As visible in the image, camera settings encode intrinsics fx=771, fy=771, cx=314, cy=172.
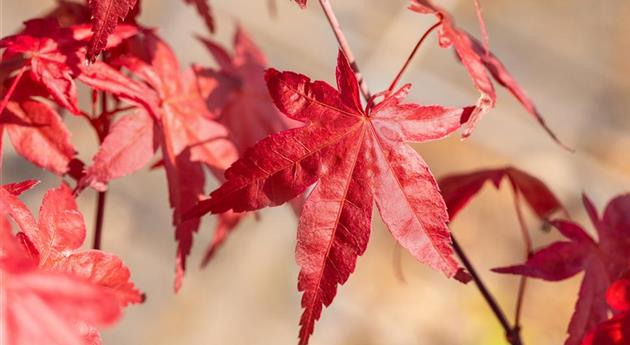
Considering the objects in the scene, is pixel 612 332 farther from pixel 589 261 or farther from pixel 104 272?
pixel 104 272

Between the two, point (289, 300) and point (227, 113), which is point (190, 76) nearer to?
point (227, 113)

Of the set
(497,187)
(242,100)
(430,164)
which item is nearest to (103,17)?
(242,100)

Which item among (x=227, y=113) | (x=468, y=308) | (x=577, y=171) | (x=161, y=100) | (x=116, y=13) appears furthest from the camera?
(x=577, y=171)

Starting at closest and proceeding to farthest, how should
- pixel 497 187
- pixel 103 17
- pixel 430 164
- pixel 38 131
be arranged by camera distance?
1. pixel 103 17
2. pixel 38 131
3. pixel 497 187
4. pixel 430 164

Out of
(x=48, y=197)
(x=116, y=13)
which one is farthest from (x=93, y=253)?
(x=116, y=13)

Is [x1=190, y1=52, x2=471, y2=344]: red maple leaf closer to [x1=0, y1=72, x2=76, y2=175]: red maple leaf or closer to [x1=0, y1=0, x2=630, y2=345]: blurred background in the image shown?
[x1=0, y1=72, x2=76, y2=175]: red maple leaf

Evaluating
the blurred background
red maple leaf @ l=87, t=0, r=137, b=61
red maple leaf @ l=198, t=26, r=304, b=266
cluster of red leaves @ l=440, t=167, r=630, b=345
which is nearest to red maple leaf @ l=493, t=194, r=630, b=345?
cluster of red leaves @ l=440, t=167, r=630, b=345
